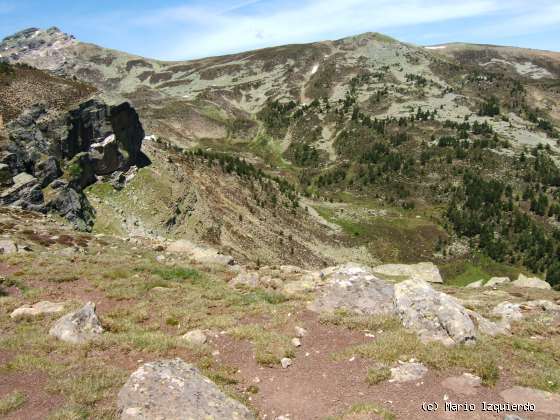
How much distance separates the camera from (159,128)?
134500mm

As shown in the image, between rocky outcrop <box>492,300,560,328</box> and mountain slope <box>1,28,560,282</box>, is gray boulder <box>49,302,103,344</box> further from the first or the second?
mountain slope <box>1,28,560,282</box>

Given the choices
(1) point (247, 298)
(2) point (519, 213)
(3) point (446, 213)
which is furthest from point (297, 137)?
(1) point (247, 298)

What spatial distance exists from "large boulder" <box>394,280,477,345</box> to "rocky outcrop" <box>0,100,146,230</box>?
32374 mm

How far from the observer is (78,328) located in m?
13.0

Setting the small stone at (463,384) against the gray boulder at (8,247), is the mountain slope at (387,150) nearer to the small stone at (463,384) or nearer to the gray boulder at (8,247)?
the gray boulder at (8,247)

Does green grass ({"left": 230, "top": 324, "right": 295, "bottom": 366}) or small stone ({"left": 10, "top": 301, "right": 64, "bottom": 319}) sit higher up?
small stone ({"left": 10, "top": 301, "right": 64, "bottom": 319})

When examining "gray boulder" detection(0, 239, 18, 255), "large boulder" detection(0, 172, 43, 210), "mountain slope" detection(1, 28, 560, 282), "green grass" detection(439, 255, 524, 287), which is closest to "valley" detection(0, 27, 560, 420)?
"large boulder" detection(0, 172, 43, 210)

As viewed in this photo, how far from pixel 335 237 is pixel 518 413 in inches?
2493

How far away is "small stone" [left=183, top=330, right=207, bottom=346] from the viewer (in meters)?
13.4

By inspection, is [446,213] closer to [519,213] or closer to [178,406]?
[519,213]

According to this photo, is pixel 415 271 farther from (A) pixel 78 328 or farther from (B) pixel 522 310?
(A) pixel 78 328

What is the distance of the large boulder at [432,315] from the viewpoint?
42.4ft

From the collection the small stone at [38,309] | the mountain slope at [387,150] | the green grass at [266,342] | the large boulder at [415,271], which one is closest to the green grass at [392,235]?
the mountain slope at [387,150]

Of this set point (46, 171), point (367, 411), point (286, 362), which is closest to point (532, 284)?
point (286, 362)
